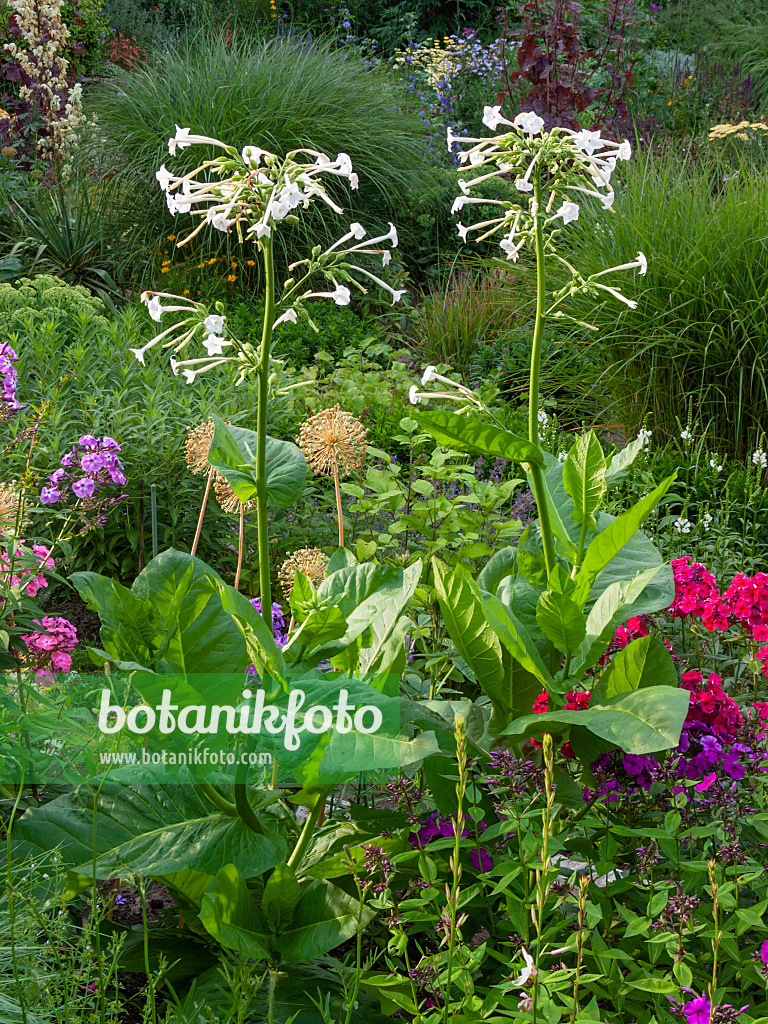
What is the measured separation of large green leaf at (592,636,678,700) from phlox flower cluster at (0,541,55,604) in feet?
4.12

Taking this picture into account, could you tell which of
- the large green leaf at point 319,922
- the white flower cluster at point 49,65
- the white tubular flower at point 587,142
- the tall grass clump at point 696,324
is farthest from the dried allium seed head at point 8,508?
the white flower cluster at point 49,65

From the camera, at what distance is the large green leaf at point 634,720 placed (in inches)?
58.4

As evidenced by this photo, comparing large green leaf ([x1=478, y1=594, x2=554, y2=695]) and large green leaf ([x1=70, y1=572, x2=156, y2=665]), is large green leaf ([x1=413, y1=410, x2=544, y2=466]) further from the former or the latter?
large green leaf ([x1=70, y1=572, x2=156, y2=665])

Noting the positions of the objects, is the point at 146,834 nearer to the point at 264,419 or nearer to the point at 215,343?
the point at 264,419

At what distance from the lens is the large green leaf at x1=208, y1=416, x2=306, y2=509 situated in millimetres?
1655

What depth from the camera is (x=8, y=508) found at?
2355 millimetres

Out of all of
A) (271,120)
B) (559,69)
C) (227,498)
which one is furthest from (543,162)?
(559,69)

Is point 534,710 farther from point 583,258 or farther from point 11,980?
point 583,258

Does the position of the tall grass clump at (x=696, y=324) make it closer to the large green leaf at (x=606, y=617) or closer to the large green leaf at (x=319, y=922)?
the large green leaf at (x=606, y=617)

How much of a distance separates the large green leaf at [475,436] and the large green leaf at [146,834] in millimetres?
774

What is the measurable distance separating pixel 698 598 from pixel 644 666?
36cm

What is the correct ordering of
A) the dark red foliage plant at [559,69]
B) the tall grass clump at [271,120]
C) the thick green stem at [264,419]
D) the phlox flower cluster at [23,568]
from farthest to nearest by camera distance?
the dark red foliage plant at [559,69], the tall grass clump at [271,120], the phlox flower cluster at [23,568], the thick green stem at [264,419]

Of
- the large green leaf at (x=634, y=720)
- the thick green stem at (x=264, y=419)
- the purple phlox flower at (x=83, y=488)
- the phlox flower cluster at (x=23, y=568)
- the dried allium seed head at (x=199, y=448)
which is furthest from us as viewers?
the dried allium seed head at (x=199, y=448)

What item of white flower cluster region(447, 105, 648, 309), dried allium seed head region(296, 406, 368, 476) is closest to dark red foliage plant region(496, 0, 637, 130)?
dried allium seed head region(296, 406, 368, 476)
